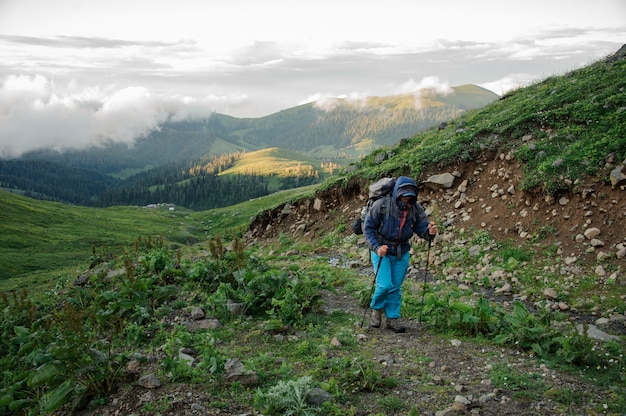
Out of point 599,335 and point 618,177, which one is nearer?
point 599,335

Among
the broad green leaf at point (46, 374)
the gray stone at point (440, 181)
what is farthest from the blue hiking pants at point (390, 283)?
the gray stone at point (440, 181)

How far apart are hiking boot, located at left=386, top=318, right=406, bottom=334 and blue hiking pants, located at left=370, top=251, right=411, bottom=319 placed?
0.36 ft

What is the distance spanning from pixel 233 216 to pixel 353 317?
318 feet

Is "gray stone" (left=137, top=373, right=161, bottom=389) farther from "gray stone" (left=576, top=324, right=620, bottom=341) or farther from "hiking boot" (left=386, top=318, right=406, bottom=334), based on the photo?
"gray stone" (left=576, top=324, right=620, bottom=341)

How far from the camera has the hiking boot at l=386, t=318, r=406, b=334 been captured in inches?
349

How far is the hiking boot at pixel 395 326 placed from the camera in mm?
8875

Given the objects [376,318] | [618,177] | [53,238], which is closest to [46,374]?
[376,318]

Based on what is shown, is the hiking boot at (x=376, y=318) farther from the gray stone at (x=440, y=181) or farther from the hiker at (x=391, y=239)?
the gray stone at (x=440, y=181)

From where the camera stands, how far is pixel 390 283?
901 cm

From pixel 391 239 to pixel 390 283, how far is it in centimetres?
93

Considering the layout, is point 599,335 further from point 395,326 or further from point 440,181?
point 440,181

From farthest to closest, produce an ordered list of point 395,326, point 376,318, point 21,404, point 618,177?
point 618,177 → point 376,318 → point 395,326 → point 21,404

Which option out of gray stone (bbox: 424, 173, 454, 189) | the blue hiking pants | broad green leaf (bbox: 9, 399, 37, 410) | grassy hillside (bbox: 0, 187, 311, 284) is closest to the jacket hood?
the blue hiking pants

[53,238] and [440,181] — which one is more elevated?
[440,181]
